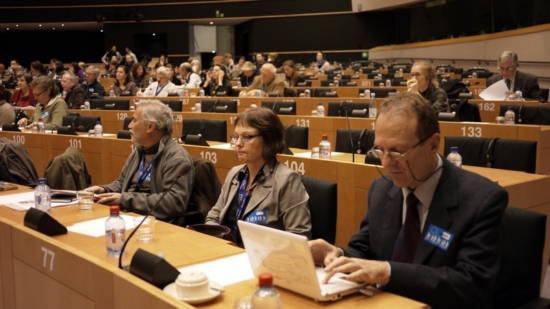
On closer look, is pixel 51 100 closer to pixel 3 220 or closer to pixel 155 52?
pixel 3 220

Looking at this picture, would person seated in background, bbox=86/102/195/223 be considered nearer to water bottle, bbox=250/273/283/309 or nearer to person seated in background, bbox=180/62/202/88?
water bottle, bbox=250/273/283/309

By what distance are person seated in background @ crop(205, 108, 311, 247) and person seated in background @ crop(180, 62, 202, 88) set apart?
396 inches

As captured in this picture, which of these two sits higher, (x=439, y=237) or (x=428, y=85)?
(x=428, y=85)

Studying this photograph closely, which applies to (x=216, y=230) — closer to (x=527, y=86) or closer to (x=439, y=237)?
(x=439, y=237)

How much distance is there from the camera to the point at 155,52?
26422mm

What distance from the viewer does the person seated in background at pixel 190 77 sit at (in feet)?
43.5

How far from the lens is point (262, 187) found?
312 cm

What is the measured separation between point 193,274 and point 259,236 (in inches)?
8.9

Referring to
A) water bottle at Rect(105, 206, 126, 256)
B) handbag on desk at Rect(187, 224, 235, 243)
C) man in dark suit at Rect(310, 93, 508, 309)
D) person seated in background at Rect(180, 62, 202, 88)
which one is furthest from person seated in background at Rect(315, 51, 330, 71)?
man in dark suit at Rect(310, 93, 508, 309)

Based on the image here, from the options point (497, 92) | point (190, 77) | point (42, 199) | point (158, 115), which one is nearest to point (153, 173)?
point (158, 115)

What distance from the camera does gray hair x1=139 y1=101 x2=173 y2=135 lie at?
12.9 feet

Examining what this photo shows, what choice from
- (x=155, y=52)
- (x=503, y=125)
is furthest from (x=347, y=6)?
(x=503, y=125)

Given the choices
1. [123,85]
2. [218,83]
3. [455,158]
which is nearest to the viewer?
[455,158]

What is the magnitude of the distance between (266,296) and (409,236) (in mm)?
687
